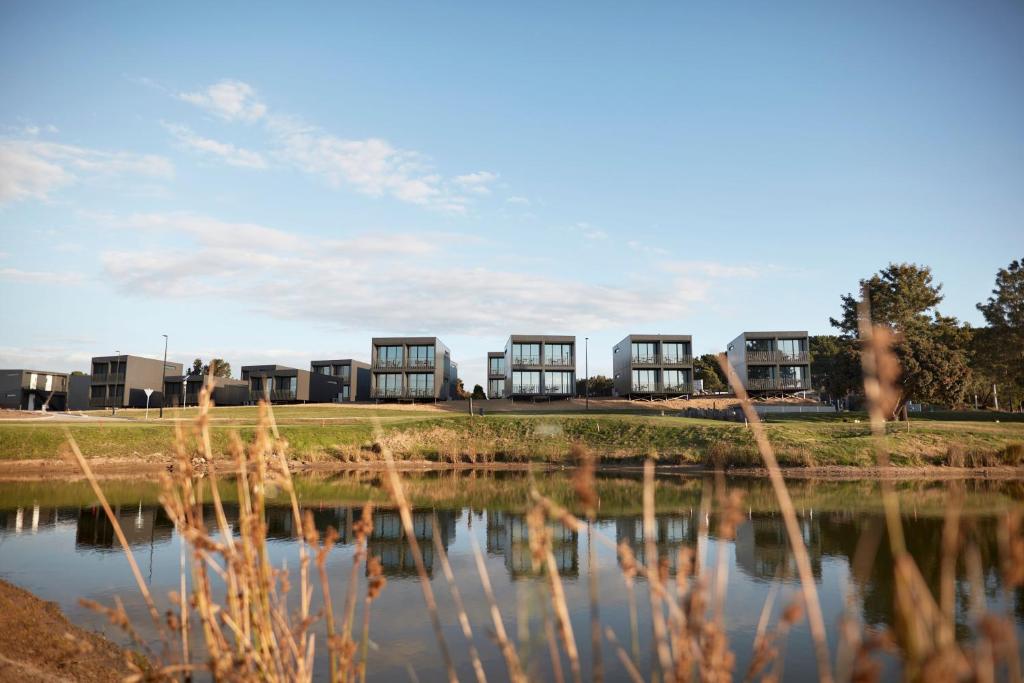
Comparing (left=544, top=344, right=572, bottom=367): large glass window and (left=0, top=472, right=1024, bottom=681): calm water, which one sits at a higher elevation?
(left=544, top=344, right=572, bottom=367): large glass window

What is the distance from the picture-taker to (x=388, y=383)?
69625mm

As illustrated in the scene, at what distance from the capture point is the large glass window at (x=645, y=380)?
217 ft

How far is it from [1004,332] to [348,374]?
66.4 metres

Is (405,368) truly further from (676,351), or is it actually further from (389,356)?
(676,351)

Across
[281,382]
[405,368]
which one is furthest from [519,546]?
[281,382]

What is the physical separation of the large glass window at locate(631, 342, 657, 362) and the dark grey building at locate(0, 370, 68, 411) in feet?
207

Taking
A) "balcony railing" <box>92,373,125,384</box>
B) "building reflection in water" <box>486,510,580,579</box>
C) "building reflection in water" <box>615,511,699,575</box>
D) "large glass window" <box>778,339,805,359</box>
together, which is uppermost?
"large glass window" <box>778,339,805,359</box>

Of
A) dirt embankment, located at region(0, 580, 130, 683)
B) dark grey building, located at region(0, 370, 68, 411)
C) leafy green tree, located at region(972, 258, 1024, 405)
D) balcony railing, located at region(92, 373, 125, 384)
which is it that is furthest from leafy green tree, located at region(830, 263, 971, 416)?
dark grey building, located at region(0, 370, 68, 411)

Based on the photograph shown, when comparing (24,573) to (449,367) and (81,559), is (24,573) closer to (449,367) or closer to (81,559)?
(81,559)

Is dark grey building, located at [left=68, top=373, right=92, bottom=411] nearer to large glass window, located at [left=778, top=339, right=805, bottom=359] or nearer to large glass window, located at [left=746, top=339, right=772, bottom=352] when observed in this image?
large glass window, located at [left=746, top=339, right=772, bottom=352]

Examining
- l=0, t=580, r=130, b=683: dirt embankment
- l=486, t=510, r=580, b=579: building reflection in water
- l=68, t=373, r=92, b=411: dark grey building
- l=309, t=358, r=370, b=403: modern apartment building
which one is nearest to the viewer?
l=0, t=580, r=130, b=683: dirt embankment

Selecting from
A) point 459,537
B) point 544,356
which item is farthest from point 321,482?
point 544,356

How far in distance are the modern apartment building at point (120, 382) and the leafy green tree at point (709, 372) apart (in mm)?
61918

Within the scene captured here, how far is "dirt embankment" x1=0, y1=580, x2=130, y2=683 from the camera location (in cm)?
Answer: 656
